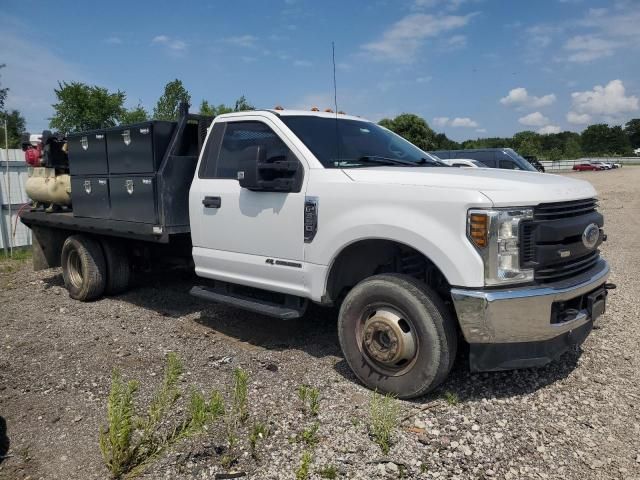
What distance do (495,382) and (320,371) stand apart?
1.35 metres

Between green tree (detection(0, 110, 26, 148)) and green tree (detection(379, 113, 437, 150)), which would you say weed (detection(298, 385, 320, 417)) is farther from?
green tree (detection(379, 113, 437, 150))

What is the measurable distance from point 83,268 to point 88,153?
1.45 meters

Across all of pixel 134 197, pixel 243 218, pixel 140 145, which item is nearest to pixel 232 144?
pixel 243 218

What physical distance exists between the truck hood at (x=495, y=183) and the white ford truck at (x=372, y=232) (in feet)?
0.05

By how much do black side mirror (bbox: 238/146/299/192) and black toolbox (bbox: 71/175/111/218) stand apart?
8.13 feet

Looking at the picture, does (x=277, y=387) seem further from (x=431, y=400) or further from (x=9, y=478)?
(x=9, y=478)

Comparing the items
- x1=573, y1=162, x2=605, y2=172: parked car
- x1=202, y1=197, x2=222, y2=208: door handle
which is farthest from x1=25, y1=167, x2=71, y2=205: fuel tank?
x1=573, y1=162, x2=605, y2=172: parked car

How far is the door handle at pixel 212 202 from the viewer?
4.85 meters

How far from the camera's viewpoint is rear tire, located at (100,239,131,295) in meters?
6.71

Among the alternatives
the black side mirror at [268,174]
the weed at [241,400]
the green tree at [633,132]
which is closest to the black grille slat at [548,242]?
the black side mirror at [268,174]

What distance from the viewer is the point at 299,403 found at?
3713 mm

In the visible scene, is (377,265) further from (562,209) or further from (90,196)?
(90,196)

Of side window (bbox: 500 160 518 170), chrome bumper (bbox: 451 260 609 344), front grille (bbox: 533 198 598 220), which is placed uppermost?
side window (bbox: 500 160 518 170)

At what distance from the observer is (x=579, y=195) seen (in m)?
3.65
